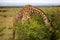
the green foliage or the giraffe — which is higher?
the giraffe

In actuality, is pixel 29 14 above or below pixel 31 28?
above

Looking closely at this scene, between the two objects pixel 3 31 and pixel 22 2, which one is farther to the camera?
pixel 22 2

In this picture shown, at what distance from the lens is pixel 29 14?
189 centimetres

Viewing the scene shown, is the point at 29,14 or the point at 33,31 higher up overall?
the point at 29,14

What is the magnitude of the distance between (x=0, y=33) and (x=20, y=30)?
0.61 feet

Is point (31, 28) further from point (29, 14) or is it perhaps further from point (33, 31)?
point (29, 14)

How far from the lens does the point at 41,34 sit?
181 cm

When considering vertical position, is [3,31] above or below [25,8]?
below

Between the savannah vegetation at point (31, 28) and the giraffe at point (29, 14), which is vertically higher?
the giraffe at point (29, 14)

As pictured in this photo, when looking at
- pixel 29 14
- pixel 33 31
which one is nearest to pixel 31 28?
pixel 33 31

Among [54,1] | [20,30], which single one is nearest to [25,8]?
[20,30]

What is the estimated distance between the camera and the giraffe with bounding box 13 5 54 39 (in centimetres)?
182

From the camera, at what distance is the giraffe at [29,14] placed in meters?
1.82

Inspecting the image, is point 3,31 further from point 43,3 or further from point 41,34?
point 43,3
